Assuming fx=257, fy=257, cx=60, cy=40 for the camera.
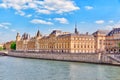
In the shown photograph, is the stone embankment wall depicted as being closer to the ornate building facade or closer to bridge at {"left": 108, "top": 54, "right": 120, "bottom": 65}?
bridge at {"left": 108, "top": 54, "right": 120, "bottom": 65}

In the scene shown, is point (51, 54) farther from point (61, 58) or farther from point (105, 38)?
point (105, 38)

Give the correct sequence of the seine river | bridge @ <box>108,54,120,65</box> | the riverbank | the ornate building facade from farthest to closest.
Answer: the ornate building facade < the riverbank < bridge @ <box>108,54,120,65</box> < the seine river

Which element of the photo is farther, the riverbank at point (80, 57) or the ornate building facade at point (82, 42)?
the ornate building facade at point (82, 42)

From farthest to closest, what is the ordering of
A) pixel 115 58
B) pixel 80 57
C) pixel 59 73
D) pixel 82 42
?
pixel 82 42
pixel 80 57
pixel 115 58
pixel 59 73

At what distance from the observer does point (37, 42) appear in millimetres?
90250

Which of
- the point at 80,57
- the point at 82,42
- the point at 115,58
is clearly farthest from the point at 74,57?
the point at 82,42

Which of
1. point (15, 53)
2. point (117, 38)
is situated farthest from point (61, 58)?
point (15, 53)

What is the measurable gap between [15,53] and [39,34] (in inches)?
493

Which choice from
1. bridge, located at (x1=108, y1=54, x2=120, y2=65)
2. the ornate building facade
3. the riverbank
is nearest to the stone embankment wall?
the riverbank

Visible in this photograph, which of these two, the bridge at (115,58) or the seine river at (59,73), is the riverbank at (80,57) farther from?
the seine river at (59,73)

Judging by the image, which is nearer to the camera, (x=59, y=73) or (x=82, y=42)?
(x=59, y=73)

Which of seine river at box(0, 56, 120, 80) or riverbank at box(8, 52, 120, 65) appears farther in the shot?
riverbank at box(8, 52, 120, 65)

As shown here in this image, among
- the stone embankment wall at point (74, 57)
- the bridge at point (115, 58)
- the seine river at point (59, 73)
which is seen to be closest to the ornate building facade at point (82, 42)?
the stone embankment wall at point (74, 57)

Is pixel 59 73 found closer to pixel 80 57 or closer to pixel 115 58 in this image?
pixel 115 58
